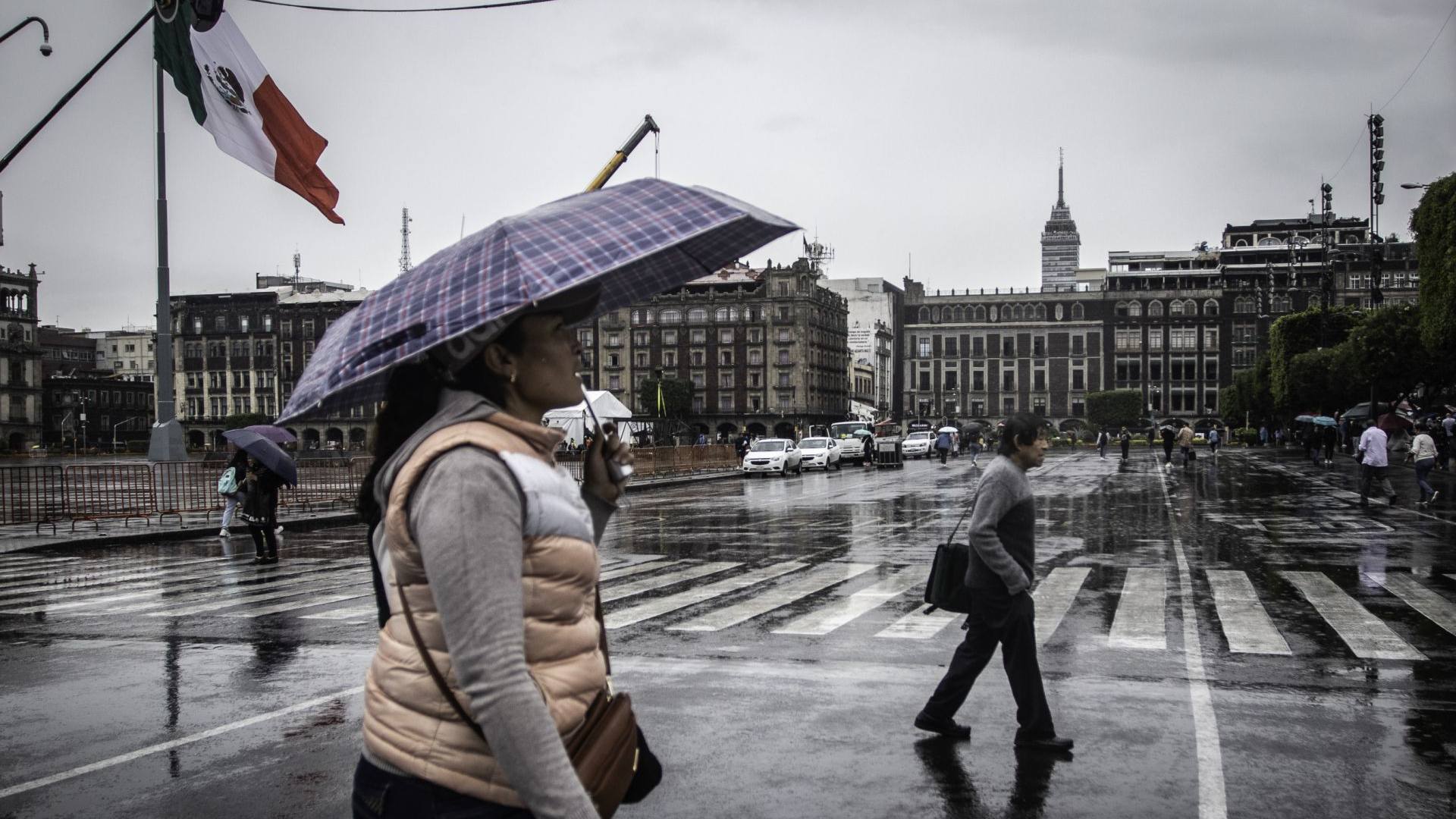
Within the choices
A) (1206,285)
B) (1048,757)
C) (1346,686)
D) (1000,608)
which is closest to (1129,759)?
(1048,757)

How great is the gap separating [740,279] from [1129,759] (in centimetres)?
11047

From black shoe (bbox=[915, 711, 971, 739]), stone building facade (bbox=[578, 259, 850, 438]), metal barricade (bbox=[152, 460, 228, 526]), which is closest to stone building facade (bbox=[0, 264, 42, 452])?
stone building facade (bbox=[578, 259, 850, 438])

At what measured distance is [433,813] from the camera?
2299mm

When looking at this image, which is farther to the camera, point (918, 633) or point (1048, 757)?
point (918, 633)

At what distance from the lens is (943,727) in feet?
20.9

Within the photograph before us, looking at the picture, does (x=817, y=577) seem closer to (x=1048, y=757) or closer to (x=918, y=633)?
(x=918, y=633)

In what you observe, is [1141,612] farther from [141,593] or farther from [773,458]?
[773,458]

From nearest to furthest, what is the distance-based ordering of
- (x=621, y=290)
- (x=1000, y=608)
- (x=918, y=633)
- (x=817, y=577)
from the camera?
1. (x=621, y=290)
2. (x=1000, y=608)
3. (x=918, y=633)
4. (x=817, y=577)

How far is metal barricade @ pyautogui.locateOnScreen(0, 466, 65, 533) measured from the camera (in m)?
21.7

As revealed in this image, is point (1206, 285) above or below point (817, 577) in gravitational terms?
above

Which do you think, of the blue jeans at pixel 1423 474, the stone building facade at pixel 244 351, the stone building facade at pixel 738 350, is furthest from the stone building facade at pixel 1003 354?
the blue jeans at pixel 1423 474

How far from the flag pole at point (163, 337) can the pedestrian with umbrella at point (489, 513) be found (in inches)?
754

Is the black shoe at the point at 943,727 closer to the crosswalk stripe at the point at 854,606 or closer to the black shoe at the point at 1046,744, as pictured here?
the black shoe at the point at 1046,744

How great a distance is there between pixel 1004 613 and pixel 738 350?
107806 millimetres
